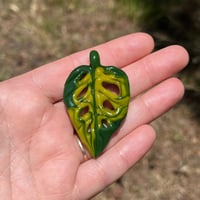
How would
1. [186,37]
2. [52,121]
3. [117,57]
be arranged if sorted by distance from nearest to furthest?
[52,121] < [117,57] < [186,37]

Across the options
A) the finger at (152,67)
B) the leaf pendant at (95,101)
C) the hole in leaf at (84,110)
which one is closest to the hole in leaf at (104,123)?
the leaf pendant at (95,101)

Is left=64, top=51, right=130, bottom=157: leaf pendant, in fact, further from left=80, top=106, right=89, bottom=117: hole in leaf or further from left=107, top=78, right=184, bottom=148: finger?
left=107, top=78, right=184, bottom=148: finger

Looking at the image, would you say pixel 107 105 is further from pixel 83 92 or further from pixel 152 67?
pixel 152 67

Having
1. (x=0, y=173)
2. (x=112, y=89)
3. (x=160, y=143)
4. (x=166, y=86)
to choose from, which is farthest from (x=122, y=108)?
(x=160, y=143)

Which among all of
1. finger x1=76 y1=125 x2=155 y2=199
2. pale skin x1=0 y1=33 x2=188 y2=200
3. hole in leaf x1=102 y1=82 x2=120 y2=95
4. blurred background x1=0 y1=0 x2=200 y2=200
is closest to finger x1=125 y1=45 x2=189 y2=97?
pale skin x1=0 y1=33 x2=188 y2=200

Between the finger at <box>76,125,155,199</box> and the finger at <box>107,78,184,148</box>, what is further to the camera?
the finger at <box>107,78,184,148</box>

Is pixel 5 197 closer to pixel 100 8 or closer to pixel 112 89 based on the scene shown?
pixel 112 89
